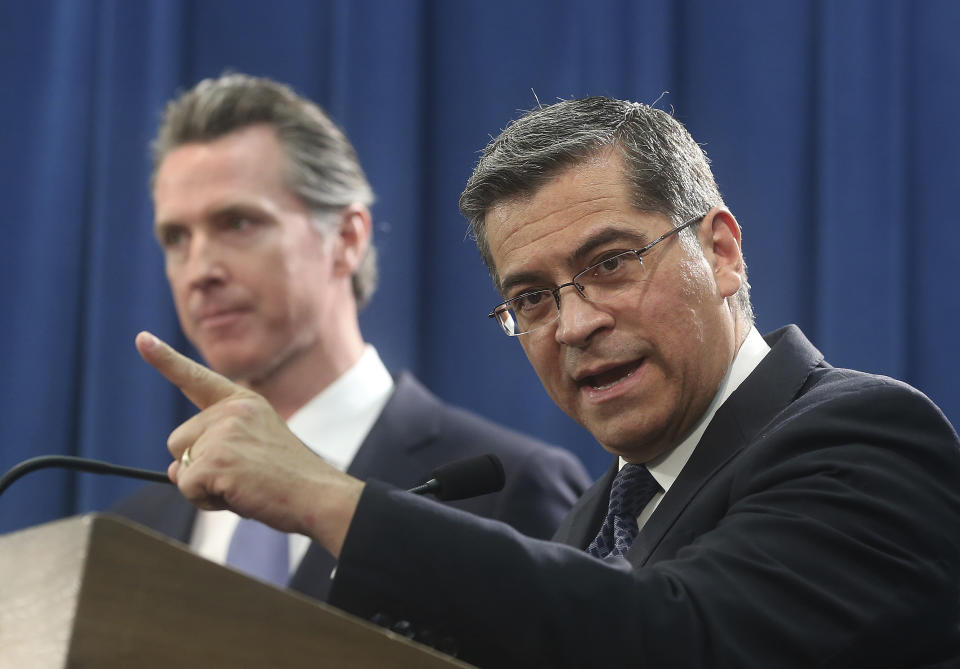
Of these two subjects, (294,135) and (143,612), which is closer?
(143,612)

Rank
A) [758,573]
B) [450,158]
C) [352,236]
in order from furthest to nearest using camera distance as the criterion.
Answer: [450,158] → [352,236] → [758,573]

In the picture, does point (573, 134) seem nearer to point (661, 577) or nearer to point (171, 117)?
point (661, 577)

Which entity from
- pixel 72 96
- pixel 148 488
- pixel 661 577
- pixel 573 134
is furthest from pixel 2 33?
pixel 661 577

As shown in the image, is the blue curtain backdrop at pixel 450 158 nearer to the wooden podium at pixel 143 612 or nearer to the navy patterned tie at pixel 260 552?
the navy patterned tie at pixel 260 552

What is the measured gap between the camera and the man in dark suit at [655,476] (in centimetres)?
106

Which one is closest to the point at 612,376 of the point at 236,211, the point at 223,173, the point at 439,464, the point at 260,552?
the point at 439,464

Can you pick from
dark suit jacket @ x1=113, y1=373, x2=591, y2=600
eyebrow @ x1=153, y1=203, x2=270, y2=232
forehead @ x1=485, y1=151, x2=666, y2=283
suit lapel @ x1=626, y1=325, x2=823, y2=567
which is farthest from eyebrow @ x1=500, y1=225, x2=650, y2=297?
eyebrow @ x1=153, y1=203, x2=270, y2=232

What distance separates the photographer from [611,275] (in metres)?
1.59

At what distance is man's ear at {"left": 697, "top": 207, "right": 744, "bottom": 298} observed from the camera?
1684 mm

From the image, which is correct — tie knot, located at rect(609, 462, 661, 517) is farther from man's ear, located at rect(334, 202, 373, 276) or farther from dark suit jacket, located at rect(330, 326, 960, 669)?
man's ear, located at rect(334, 202, 373, 276)

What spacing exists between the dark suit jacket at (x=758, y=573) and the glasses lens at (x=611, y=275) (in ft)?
1.22

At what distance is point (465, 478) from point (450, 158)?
188 cm

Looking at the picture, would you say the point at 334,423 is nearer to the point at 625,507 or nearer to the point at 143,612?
the point at 625,507

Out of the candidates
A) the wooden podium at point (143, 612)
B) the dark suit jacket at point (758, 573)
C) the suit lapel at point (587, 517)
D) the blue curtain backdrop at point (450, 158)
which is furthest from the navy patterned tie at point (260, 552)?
the wooden podium at point (143, 612)
